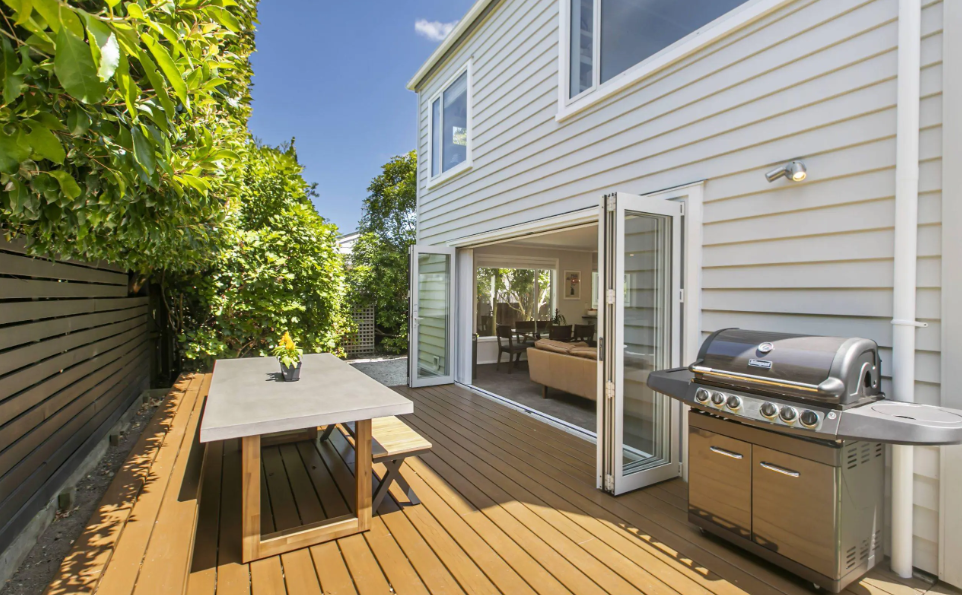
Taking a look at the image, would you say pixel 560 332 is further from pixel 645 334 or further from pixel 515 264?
pixel 645 334

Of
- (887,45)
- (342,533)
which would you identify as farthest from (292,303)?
(887,45)

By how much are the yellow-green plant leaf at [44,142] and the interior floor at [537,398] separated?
4370mm

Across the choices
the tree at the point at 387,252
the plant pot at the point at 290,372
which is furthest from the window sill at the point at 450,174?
the plant pot at the point at 290,372

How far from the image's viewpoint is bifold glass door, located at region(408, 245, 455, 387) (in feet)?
20.9

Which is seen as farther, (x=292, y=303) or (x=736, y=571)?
(x=292, y=303)

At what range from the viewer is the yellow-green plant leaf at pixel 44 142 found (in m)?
0.89

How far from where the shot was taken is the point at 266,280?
5.08 metres

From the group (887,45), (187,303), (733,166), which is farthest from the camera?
(187,303)

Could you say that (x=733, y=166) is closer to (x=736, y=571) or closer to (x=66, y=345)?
(x=736, y=571)

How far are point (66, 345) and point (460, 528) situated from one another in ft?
9.94

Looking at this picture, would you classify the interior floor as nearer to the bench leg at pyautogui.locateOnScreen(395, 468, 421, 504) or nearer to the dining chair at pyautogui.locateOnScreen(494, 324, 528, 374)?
the dining chair at pyautogui.locateOnScreen(494, 324, 528, 374)

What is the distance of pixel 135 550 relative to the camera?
2.00 metres

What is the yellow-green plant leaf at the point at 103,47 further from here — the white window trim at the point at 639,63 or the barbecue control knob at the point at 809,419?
the white window trim at the point at 639,63

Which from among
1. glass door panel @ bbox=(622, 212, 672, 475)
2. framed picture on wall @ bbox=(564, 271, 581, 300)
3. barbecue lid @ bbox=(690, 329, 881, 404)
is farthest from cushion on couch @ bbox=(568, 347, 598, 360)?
framed picture on wall @ bbox=(564, 271, 581, 300)
